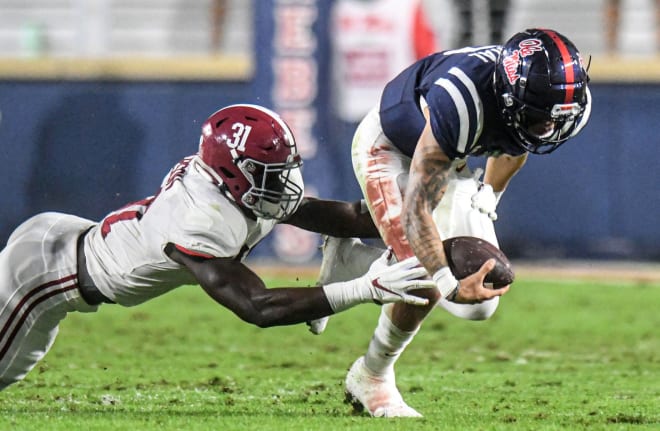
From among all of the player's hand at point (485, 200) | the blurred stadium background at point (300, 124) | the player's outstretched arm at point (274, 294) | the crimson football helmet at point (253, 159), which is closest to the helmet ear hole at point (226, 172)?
the crimson football helmet at point (253, 159)

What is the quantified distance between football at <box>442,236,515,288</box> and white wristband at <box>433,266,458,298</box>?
86 millimetres

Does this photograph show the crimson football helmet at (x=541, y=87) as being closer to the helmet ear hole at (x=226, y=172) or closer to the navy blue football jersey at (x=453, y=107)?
the navy blue football jersey at (x=453, y=107)

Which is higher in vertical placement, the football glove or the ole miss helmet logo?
the ole miss helmet logo

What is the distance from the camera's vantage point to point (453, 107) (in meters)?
4.57

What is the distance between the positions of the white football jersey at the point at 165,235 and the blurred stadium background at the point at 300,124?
6497 millimetres

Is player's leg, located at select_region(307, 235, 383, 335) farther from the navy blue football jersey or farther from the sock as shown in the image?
the navy blue football jersey

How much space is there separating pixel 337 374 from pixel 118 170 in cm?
648

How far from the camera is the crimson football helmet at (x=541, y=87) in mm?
4488

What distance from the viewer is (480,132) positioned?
4.66 metres

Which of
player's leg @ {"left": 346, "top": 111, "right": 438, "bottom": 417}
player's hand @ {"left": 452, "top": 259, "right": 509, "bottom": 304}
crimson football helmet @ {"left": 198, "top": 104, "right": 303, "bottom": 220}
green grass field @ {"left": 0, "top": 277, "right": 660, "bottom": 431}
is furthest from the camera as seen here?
player's leg @ {"left": 346, "top": 111, "right": 438, "bottom": 417}

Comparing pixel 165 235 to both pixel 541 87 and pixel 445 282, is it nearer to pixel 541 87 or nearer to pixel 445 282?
pixel 445 282

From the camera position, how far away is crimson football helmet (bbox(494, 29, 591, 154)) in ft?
14.7

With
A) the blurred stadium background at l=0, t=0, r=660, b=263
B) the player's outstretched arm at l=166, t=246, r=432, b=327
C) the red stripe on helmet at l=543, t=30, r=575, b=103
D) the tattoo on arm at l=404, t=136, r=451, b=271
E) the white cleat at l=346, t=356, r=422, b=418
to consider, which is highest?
the red stripe on helmet at l=543, t=30, r=575, b=103

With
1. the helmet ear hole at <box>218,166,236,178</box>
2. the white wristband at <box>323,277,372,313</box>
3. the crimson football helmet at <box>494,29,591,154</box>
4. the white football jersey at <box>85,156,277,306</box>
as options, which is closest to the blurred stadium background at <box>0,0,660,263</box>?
the white football jersey at <box>85,156,277,306</box>
